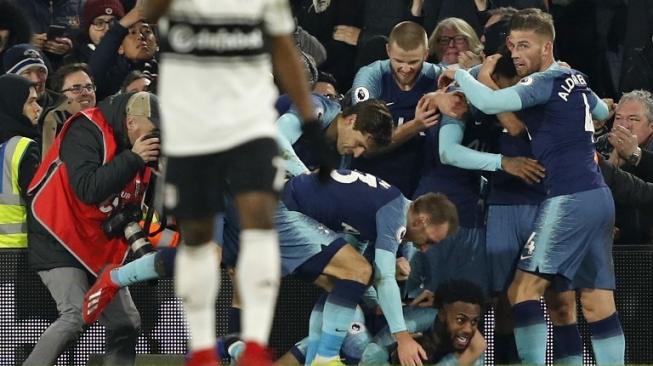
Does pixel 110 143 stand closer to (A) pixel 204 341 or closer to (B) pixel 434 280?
(B) pixel 434 280

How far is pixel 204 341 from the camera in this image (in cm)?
596

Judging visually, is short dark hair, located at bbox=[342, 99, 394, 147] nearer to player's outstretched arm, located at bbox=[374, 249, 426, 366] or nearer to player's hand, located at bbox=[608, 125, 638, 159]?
player's outstretched arm, located at bbox=[374, 249, 426, 366]

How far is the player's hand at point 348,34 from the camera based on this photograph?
1270cm

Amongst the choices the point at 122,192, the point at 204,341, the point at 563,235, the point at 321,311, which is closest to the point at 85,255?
the point at 122,192

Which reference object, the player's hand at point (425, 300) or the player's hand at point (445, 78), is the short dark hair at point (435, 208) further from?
the player's hand at point (445, 78)

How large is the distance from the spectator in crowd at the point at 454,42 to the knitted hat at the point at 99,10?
9.64 ft

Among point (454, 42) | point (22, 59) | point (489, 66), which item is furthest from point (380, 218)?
point (22, 59)

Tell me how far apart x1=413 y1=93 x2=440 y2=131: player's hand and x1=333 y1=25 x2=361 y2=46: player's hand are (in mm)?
2905

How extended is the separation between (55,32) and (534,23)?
16.1 feet

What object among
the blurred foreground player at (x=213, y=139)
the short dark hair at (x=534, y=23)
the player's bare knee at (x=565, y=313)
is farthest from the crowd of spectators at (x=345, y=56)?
the blurred foreground player at (x=213, y=139)

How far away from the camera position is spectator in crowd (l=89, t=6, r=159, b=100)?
11945mm

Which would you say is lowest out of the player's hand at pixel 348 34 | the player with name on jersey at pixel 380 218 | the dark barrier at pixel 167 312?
→ the dark barrier at pixel 167 312

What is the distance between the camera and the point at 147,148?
30.6 ft

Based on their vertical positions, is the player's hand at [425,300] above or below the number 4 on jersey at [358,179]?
below
